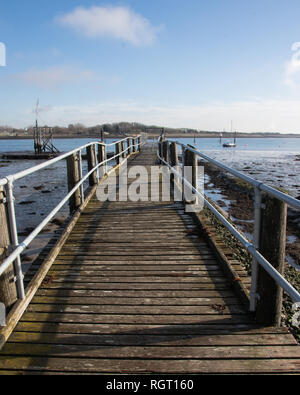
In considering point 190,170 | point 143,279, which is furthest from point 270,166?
point 143,279

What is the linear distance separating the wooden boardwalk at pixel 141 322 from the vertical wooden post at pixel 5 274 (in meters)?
0.22

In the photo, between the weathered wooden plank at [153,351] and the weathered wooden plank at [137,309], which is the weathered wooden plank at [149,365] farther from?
the weathered wooden plank at [137,309]

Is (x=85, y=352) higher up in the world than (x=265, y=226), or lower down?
lower down

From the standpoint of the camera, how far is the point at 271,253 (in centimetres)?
238

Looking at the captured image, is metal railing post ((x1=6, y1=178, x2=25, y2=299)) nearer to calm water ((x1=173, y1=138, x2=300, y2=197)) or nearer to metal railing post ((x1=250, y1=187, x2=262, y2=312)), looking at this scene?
metal railing post ((x1=250, y1=187, x2=262, y2=312))

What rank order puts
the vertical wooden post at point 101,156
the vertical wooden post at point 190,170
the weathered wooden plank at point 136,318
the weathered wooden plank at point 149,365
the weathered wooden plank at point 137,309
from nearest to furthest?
the weathered wooden plank at point 149,365 < the weathered wooden plank at point 136,318 < the weathered wooden plank at point 137,309 < the vertical wooden post at point 190,170 < the vertical wooden post at point 101,156

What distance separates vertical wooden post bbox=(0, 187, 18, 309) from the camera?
2.38m

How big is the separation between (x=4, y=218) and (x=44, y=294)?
97 centimetres

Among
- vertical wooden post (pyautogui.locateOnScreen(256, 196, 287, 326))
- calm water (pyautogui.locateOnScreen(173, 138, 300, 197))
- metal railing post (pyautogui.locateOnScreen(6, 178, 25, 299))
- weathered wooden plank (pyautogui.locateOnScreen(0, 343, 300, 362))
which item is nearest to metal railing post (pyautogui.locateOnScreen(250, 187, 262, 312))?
vertical wooden post (pyautogui.locateOnScreen(256, 196, 287, 326))

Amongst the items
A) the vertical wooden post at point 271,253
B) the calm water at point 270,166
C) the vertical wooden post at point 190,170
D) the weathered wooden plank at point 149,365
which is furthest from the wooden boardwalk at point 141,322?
the calm water at point 270,166

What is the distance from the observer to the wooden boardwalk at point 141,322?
2098 mm

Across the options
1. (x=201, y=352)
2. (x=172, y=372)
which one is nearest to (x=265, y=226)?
(x=201, y=352)
